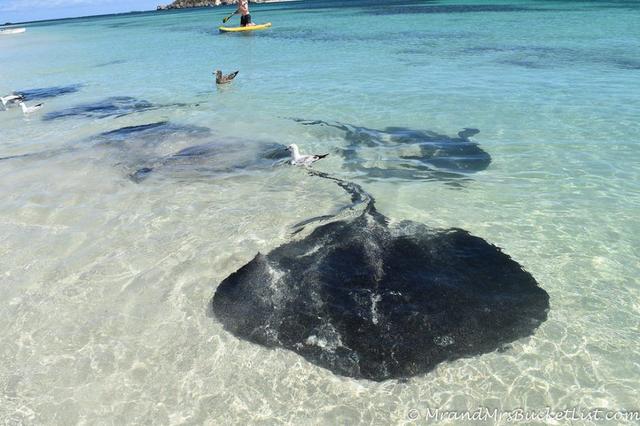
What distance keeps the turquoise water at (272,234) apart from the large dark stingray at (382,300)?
0.23 meters

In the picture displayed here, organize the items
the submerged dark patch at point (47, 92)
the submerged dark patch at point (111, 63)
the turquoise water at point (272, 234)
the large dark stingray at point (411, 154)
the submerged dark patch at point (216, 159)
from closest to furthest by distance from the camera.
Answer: the turquoise water at point (272, 234) → the large dark stingray at point (411, 154) → the submerged dark patch at point (216, 159) → the submerged dark patch at point (47, 92) → the submerged dark patch at point (111, 63)

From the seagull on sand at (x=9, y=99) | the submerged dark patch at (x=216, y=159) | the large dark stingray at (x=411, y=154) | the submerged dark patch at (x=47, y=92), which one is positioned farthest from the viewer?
the submerged dark patch at (x=47, y=92)

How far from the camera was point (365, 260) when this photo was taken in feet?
23.3

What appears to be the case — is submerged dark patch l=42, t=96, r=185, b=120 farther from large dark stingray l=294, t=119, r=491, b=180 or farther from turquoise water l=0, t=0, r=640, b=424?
large dark stingray l=294, t=119, r=491, b=180

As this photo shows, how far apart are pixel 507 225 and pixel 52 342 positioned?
7798mm

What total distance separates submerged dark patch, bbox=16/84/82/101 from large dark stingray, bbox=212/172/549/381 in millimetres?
20519

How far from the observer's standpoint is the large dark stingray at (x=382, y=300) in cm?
549

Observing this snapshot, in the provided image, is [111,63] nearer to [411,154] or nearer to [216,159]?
[216,159]

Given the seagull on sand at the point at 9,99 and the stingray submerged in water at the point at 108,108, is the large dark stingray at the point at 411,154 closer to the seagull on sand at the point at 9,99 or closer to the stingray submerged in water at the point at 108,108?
the stingray submerged in water at the point at 108,108

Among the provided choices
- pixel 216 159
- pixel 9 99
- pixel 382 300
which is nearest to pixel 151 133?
pixel 216 159

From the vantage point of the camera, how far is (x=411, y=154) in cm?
1179

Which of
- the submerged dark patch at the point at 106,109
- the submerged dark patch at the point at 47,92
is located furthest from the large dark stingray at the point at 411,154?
the submerged dark patch at the point at 47,92

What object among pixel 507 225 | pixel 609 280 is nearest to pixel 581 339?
pixel 609 280

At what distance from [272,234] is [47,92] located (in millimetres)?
21248
